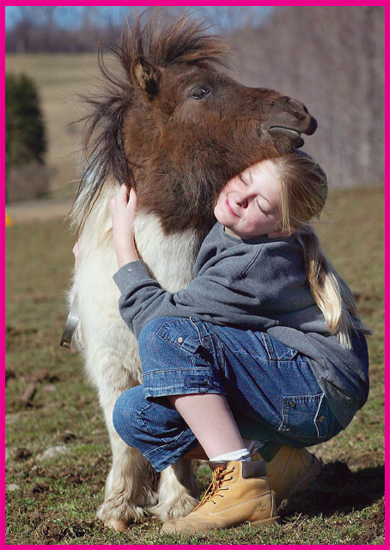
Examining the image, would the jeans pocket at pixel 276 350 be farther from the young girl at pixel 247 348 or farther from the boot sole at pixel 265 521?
the boot sole at pixel 265 521

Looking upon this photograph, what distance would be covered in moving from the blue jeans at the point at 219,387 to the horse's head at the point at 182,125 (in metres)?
0.55

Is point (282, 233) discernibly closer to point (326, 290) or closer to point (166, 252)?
point (326, 290)

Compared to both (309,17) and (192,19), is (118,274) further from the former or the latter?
(309,17)

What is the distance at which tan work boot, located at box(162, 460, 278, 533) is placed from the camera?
Result: 7.29ft

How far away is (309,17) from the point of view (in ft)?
63.3

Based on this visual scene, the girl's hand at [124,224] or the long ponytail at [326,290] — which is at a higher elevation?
the girl's hand at [124,224]

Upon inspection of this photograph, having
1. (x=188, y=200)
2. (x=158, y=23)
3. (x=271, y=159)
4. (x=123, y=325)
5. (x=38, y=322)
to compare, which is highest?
(x=158, y=23)

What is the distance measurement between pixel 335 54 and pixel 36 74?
1297 inches

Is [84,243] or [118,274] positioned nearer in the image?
[118,274]

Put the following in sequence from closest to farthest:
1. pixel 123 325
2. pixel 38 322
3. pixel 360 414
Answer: pixel 123 325
pixel 360 414
pixel 38 322

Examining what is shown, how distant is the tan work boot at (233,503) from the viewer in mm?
2223

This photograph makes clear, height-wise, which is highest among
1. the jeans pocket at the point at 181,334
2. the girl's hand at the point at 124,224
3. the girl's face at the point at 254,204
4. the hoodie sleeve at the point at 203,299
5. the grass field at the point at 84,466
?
the girl's face at the point at 254,204

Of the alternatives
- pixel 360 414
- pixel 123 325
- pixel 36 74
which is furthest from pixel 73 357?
pixel 36 74

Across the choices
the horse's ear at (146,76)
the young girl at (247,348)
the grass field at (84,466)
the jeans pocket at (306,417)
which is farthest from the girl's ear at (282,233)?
the horse's ear at (146,76)
